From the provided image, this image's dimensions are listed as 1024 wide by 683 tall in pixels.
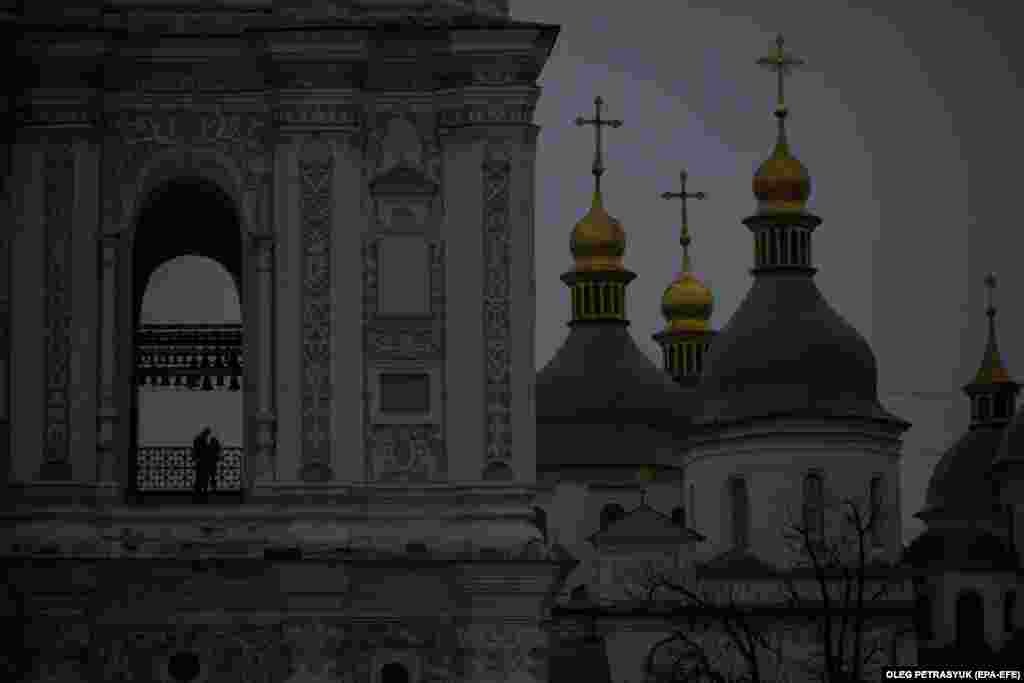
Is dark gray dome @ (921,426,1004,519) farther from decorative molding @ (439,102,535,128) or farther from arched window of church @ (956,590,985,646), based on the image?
decorative molding @ (439,102,535,128)

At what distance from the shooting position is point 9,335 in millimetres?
39625

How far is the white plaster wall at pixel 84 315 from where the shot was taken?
1555 inches

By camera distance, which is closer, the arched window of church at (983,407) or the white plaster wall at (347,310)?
the white plaster wall at (347,310)

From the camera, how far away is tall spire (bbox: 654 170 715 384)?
8956 centimetres

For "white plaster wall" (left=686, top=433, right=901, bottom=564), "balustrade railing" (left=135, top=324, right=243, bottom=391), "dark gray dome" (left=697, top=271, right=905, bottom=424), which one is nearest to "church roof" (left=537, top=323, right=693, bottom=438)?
"dark gray dome" (left=697, top=271, right=905, bottom=424)

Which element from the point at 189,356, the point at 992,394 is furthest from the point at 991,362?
the point at 189,356

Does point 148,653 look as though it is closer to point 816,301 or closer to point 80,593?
point 80,593

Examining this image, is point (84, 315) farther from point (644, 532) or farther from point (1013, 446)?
point (1013, 446)

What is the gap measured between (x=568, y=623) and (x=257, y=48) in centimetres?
3468

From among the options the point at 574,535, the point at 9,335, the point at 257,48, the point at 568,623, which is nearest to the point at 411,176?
the point at 257,48

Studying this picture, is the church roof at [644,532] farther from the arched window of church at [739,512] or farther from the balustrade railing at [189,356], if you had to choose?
the balustrade railing at [189,356]

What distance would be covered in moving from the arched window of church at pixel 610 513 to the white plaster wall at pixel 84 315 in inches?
1605

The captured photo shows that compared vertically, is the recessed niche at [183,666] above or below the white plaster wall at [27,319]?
below

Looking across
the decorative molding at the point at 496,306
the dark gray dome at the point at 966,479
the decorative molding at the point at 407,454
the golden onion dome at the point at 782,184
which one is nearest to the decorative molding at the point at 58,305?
the decorative molding at the point at 407,454
